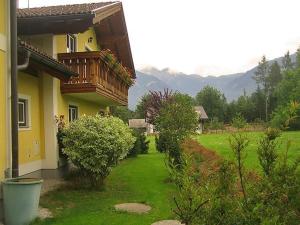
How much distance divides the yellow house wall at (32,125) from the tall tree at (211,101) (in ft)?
299

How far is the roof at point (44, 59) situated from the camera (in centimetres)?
975

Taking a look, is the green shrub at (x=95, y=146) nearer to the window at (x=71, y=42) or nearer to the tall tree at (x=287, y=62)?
the window at (x=71, y=42)

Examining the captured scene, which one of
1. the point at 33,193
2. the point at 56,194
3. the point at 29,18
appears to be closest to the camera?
the point at 33,193

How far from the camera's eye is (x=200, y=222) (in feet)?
10.8

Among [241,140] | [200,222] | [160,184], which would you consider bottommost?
[160,184]

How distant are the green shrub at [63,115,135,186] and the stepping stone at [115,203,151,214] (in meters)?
1.93

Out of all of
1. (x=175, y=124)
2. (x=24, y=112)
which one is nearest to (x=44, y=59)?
(x=24, y=112)

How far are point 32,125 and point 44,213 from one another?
4.40 m

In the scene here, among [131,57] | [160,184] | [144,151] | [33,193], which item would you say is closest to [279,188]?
[33,193]

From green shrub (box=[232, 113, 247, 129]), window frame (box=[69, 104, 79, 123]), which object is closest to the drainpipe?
green shrub (box=[232, 113, 247, 129])

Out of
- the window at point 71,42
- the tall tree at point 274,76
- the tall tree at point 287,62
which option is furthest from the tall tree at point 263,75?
the window at point 71,42

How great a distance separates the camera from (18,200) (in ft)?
26.0

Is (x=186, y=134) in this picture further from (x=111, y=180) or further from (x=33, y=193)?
(x=33, y=193)

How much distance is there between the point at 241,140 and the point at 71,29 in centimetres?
1054
